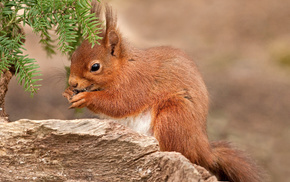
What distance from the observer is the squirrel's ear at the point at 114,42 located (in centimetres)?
136

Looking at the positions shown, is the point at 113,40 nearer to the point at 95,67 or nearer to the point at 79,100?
the point at 95,67

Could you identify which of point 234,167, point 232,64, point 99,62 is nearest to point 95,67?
point 99,62

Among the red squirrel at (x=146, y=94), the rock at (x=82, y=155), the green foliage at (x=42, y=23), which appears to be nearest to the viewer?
the rock at (x=82, y=155)

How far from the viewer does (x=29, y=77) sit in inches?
47.9

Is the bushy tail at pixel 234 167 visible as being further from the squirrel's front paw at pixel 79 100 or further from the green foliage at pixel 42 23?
the green foliage at pixel 42 23

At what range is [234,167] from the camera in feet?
4.50

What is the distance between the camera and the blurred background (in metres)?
2.25

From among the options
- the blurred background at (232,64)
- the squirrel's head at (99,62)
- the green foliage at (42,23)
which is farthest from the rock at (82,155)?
the blurred background at (232,64)

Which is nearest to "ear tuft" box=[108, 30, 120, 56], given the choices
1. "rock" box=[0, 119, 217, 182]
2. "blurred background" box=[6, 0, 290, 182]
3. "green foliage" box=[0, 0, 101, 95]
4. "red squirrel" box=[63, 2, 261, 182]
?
"red squirrel" box=[63, 2, 261, 182]

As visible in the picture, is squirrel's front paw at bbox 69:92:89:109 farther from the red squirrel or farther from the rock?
the rock

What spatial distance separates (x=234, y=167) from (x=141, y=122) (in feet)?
1.05

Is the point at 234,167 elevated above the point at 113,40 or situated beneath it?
situated beneath

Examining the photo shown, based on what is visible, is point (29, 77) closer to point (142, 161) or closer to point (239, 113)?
point (142, 161)

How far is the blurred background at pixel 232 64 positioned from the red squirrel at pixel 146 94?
72cm
